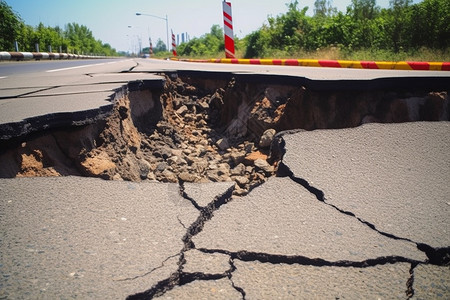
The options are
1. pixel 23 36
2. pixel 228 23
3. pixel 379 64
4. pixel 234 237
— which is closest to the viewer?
pixel 234 237

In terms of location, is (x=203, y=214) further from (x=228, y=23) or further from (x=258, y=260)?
(x=228, y=23)

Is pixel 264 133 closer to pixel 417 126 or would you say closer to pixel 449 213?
pixel 417 126

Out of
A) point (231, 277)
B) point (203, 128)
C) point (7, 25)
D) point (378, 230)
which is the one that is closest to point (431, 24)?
point (203, 128)

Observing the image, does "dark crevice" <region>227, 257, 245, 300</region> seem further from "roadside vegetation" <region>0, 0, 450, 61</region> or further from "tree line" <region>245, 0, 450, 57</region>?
"tree line" <region>245, 0, 450, 57</region>

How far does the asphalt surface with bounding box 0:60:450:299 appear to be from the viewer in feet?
3.57

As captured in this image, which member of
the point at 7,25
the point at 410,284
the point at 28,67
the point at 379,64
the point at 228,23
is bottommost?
the point at 410,284

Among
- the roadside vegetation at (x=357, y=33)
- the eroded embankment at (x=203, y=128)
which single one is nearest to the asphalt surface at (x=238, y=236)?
the eroded embankment at (x=203, y=128)

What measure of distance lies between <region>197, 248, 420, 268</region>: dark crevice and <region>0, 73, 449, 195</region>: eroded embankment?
1367 mm

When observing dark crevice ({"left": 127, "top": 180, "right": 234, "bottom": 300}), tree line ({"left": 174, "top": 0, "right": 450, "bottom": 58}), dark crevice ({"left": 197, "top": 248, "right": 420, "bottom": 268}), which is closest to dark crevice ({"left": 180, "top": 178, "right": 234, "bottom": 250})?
dark crevice ({"left": 127, "top": 180, "right": 234, "bottom": 300})

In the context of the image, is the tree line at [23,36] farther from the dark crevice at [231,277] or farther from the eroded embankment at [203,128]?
the dark crevice at [231,277]

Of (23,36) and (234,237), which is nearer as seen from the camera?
(234,237)

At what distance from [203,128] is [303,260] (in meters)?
3.63

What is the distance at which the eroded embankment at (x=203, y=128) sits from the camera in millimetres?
2273

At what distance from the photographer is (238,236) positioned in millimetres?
1355
